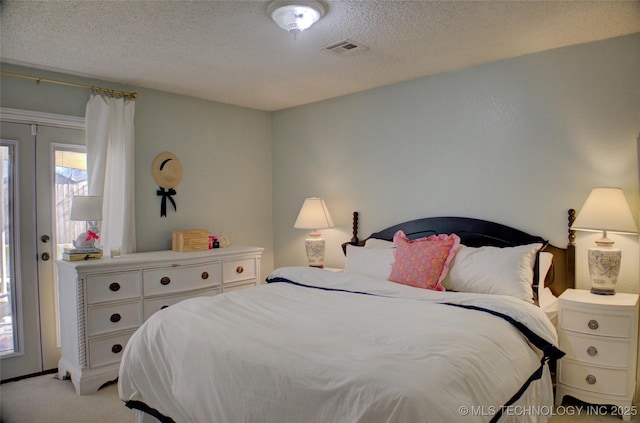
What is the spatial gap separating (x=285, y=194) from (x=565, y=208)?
2808 millimetres

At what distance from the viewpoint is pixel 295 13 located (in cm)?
229

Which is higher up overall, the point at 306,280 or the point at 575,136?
the point at 575,136

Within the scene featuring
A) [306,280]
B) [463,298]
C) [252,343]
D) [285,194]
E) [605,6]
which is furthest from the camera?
[285,194]

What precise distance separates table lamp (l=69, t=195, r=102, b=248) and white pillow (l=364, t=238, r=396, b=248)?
7.29 ft

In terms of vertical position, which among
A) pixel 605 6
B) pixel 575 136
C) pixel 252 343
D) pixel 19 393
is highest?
pixel 605 6

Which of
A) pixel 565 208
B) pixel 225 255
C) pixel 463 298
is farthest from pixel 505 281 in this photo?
pixel 225 255

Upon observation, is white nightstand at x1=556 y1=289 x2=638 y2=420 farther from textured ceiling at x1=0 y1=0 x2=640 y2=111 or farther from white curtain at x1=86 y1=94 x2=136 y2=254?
white curtain at x1=86 y1=94 x2=136 y2=254

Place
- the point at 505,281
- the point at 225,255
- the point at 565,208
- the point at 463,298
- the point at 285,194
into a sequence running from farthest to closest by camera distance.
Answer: the point at 285,194 < the point at 225,255 < the point at 565,208 < the point at 505,281 < the point at 463,298

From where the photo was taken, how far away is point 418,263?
300cm

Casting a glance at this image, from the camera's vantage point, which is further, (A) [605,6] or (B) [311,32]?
(B) [311,32]

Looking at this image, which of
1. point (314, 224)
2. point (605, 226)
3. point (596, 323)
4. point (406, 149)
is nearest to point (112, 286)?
point (314, 224)

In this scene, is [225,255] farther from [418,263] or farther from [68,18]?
[68,18]

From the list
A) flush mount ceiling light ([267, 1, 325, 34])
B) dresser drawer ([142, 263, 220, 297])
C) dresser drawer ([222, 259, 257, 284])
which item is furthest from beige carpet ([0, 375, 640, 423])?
flush mount ceiling light ([267, 1, 325, 34])

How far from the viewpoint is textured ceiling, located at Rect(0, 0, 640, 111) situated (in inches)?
90.8
